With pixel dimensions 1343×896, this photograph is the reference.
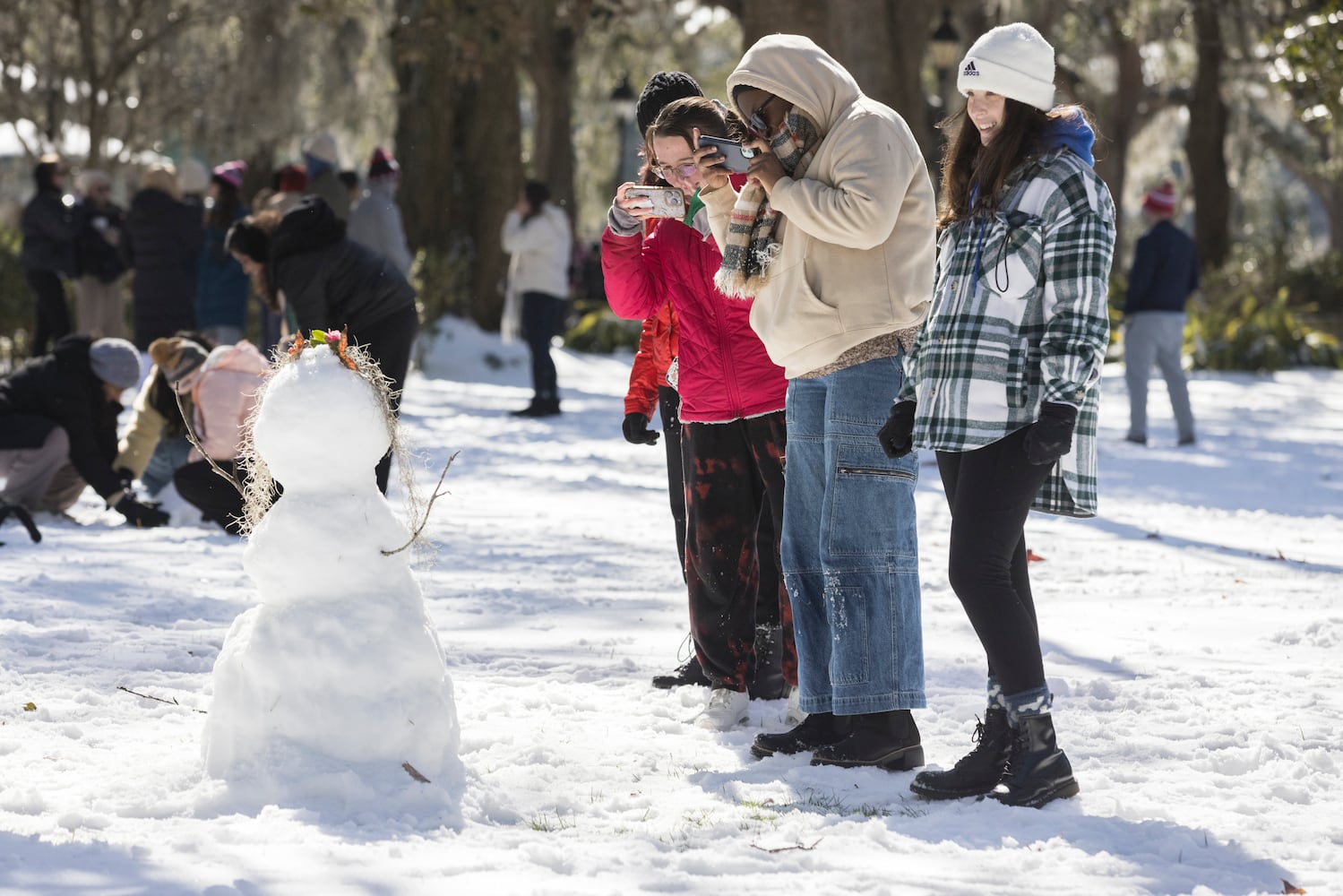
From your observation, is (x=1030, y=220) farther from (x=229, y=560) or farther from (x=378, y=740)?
(x=229, y=560)

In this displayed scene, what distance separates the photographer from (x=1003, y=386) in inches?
150

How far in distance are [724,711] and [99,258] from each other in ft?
31.8

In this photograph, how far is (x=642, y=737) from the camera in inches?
181

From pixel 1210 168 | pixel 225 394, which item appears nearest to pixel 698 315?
pixel 225 394

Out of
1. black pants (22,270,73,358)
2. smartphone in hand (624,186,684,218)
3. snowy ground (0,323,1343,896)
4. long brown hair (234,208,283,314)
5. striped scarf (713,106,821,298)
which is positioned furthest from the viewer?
black pants (22,270,73,358)

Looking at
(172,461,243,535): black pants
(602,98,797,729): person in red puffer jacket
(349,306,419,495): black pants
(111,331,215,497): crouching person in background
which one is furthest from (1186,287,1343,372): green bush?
(602,98,797,729): person in red puffer jacket

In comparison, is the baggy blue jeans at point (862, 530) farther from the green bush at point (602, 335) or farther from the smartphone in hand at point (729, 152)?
the green bush at point (602, 335)

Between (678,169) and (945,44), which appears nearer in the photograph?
(678,169)

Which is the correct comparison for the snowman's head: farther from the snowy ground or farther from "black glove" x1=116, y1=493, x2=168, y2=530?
"black glove" x1=116, y1=493, x2=168, y2=530

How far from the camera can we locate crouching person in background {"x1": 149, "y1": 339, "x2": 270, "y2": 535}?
25.2 feet

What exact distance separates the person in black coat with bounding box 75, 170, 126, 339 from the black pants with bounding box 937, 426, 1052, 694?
10.4 m

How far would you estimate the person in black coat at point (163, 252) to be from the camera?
12148 millimetres

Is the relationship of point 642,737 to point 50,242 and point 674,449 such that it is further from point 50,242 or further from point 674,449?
point 50,242

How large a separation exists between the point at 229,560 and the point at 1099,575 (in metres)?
4.02
